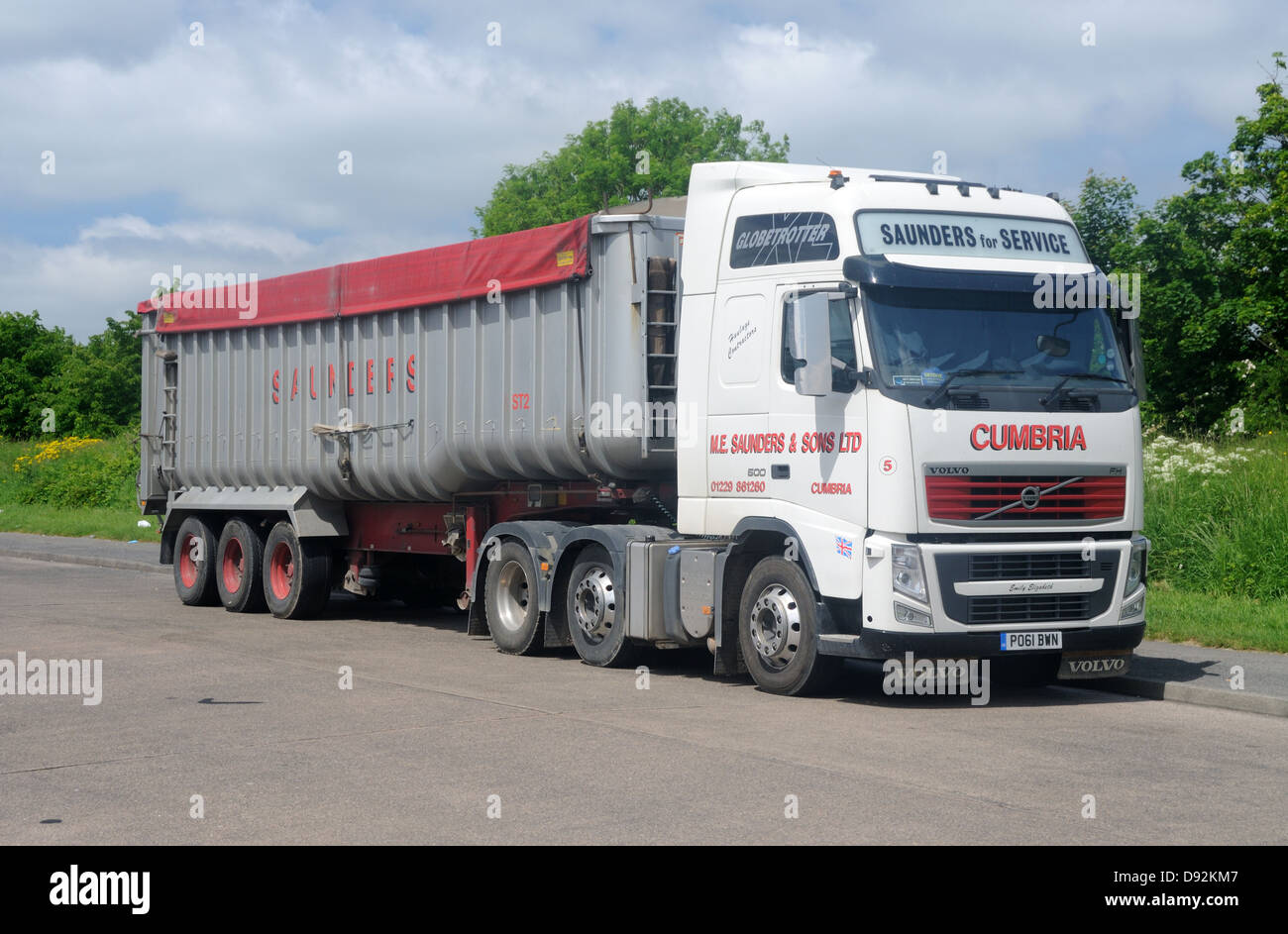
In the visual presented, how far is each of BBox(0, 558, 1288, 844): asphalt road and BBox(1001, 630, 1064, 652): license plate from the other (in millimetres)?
455

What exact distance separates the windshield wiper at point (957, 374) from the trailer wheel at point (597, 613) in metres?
3.44

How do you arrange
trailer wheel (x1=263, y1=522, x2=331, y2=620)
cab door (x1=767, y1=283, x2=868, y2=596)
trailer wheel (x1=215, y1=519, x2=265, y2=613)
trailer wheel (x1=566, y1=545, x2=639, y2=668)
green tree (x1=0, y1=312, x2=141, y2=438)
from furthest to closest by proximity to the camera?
green tree (x1=0, y1=312, x2=141, y2=438) → trailer wheel (x1=215, y1=519, x2=265, y2=613) → trailer wheel (x1=263, y1=522, x2=331, y2=620) → trailer wheel (x1=566, y1=545, x2=639, y2=668) → cab door (x1=767, y1=283, x2=868, y2=596)

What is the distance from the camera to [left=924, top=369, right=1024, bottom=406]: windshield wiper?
1033 centimetres

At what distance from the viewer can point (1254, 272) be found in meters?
28.4

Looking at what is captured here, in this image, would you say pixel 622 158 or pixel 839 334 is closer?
pixel 839 334

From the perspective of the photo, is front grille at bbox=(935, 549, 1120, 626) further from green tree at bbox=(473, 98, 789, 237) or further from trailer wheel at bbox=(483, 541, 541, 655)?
green tree at bbox=(473, 98, 789, 237)

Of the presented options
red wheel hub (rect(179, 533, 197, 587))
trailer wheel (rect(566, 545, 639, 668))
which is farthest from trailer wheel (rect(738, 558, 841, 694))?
red wheel hub (rect(179, 533, 197, 587))

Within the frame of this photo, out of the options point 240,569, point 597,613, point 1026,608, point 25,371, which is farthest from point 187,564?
point 25,371

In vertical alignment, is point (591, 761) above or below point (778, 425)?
below

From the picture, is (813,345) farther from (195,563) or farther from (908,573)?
(195,563)

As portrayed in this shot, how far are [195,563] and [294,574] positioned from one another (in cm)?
244

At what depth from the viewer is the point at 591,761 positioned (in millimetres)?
8422
